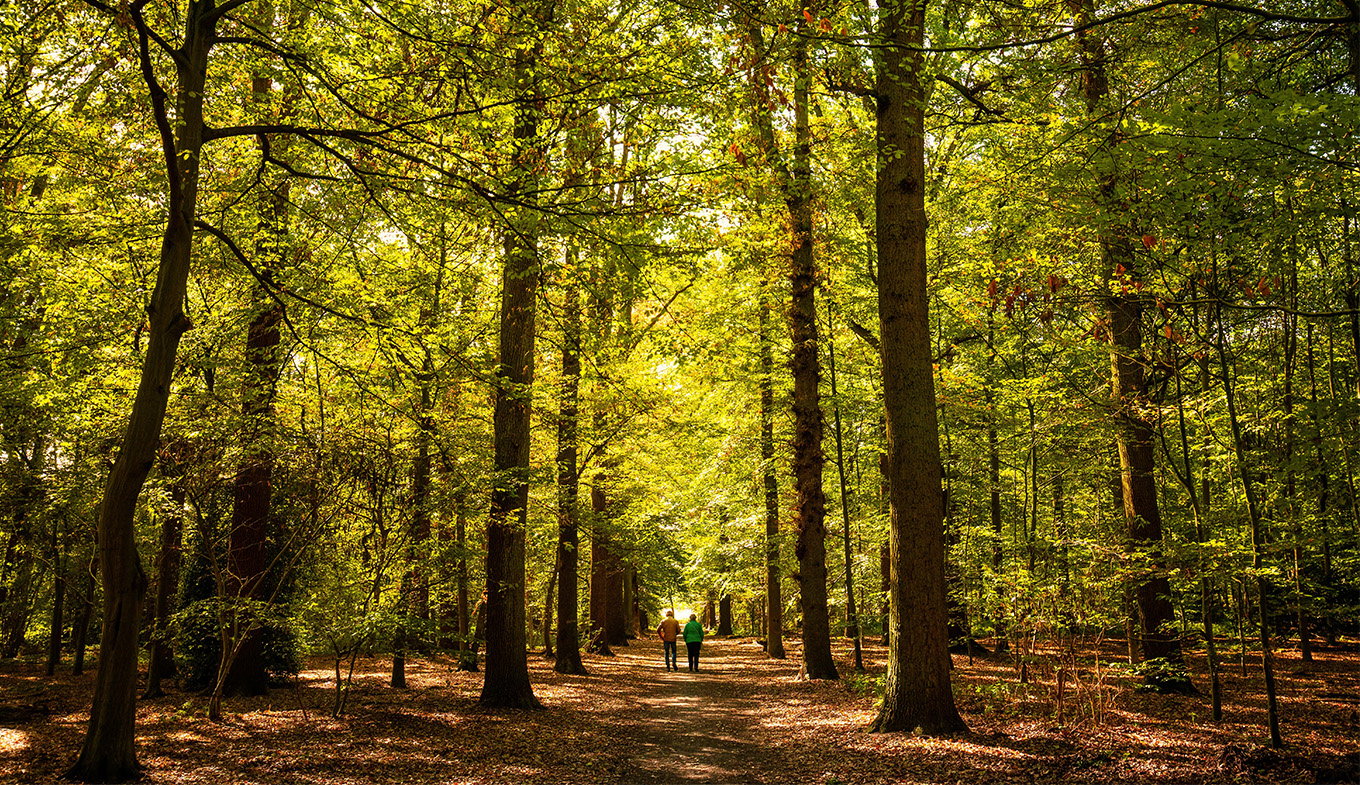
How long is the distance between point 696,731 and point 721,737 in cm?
59

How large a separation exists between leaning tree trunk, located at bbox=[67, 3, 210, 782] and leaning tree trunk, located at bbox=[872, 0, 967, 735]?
6458mm

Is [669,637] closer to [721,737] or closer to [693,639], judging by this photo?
[693,639]

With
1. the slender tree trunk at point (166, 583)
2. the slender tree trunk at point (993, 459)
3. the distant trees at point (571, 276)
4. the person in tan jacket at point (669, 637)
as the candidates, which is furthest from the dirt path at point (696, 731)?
the slender tree trunk at point (166, 583)

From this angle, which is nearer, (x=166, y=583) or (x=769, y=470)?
(x=166, y=583)

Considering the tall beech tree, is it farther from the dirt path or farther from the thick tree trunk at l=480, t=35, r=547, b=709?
the dirt path

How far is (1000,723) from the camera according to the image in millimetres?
8094

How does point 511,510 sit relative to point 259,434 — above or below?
below

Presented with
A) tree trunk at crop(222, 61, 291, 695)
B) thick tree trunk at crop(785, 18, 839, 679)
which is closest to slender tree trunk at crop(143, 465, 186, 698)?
tree trunk at crop(222, 61, 291, 695)

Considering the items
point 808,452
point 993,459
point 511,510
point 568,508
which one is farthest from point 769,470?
point 511,510

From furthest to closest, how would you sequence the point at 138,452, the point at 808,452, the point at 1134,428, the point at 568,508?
the point at 568,508, the point at 808,452, the point at 1134,428, the point at 138,452

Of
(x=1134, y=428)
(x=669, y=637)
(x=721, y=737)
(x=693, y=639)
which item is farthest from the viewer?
(x=693, y=639)

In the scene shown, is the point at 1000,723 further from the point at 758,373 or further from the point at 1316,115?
the point at 758,373

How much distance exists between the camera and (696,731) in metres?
9.84

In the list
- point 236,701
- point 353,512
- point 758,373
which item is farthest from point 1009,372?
point 236,701
